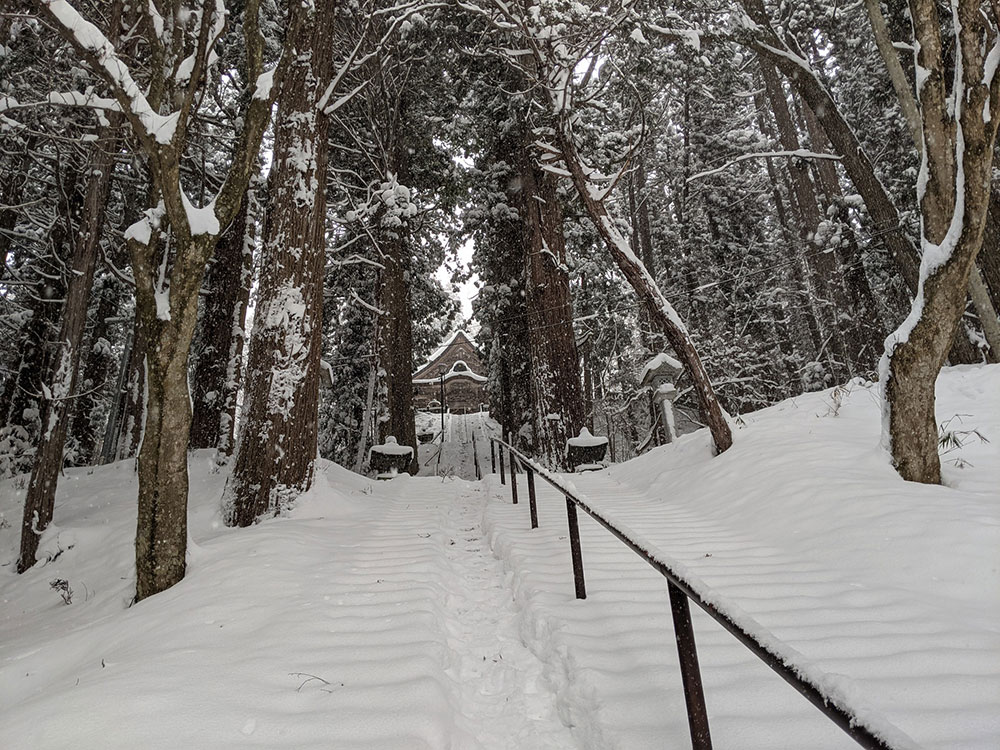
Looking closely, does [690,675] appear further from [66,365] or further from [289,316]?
[66,365]

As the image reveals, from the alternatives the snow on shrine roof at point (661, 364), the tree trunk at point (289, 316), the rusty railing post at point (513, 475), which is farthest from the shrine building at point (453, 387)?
the tree trunk at point (289, 316)

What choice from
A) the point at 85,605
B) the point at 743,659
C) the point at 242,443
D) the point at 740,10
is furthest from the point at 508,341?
the point at 743,659

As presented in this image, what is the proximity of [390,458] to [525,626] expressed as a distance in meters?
8.32

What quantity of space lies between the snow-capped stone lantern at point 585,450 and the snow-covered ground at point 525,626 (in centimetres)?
401

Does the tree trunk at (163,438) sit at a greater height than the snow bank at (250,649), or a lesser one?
greater

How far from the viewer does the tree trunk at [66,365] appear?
636 centimetres

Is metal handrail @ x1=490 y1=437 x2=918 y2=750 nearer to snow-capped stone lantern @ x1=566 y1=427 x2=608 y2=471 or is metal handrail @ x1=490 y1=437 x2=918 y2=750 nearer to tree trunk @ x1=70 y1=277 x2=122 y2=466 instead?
snow-capped stone lantern @ x1=566 y1=427 x2=608 y2=471

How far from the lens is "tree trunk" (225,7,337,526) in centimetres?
539

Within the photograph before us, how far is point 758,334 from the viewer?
19828mm

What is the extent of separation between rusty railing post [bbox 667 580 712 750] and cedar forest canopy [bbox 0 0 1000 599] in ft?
11.4

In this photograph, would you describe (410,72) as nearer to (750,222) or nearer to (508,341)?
(508,341)

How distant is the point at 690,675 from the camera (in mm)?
→ 1706

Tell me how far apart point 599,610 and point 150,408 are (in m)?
3.35

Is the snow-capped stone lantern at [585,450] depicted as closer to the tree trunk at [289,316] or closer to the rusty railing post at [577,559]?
the tree trunk at [289,316]
